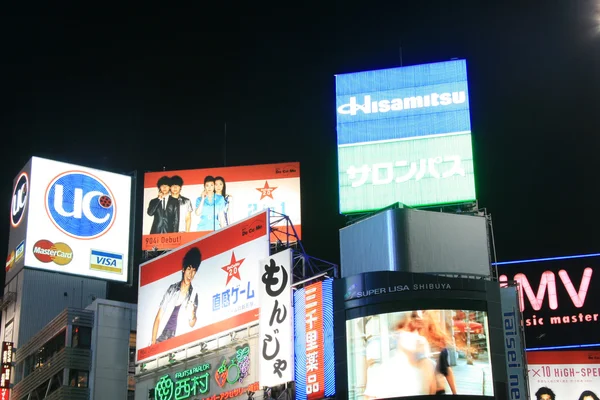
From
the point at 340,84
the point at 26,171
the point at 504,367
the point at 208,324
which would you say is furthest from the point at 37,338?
the point at 504,367

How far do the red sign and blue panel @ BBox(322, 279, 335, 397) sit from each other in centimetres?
14

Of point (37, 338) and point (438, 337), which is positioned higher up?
point (37, 338)

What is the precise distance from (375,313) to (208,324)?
27.7ft

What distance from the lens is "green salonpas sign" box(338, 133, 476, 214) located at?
137 feet

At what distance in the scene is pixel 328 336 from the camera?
34000 mm

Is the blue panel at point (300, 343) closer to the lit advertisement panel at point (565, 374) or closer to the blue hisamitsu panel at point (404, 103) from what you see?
the blue hisamitsu panel at point (404, 103)

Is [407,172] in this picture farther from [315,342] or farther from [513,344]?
[315,342]

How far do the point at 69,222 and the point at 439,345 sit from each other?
1227 inches

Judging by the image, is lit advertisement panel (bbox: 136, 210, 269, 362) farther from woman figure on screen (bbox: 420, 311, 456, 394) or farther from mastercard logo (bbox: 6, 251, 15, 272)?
mastercard logo (bbox: 6, 251, 15, 272)

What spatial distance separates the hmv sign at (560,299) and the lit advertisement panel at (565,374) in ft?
2.44

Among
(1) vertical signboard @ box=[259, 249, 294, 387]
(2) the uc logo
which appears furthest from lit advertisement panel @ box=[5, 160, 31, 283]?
(1) vertical signboard @ box=[259, 249, 294, 387]

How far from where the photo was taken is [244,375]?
121 ft

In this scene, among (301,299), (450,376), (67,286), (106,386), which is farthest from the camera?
(67,286)

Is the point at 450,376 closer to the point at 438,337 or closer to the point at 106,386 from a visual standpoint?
the point at 438,337
